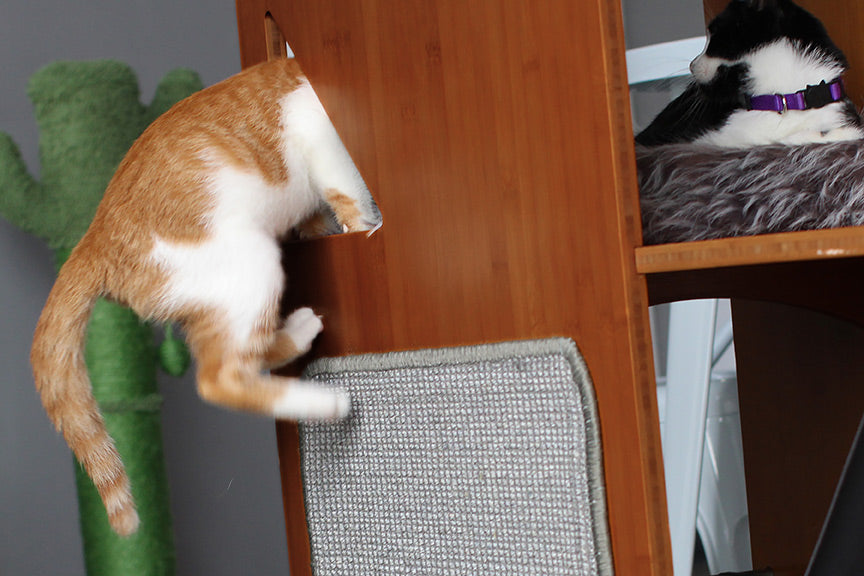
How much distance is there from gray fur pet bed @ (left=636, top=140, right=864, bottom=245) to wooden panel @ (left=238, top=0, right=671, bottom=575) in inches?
4.7

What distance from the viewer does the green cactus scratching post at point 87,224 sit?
130cm

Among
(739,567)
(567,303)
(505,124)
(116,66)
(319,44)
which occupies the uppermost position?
(116,66)

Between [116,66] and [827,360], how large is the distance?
1.20 m

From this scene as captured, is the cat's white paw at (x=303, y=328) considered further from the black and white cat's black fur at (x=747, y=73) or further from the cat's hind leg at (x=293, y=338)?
the black and white cat's black fur at (x=747, y=73)

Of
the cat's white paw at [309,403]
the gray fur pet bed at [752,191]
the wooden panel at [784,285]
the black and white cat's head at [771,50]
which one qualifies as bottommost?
the cat's white paw at [309,403]

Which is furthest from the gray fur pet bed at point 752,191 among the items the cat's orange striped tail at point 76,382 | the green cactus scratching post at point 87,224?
the green cactus scratching post at point 87,224

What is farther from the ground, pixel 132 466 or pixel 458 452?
pixel 458 452

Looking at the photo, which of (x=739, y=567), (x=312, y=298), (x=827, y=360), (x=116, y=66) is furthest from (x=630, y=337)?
(x=739, y=567)

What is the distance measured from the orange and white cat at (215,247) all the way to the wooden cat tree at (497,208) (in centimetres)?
5

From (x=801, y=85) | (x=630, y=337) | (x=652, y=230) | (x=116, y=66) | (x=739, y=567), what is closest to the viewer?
(x=630, y=337)

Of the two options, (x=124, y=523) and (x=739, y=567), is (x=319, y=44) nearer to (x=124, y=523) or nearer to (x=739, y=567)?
(x=124, y=523)

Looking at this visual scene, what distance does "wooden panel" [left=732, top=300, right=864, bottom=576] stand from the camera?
4.02 ft

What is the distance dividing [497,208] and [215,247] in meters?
0.26

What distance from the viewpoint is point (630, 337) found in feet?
1.94
